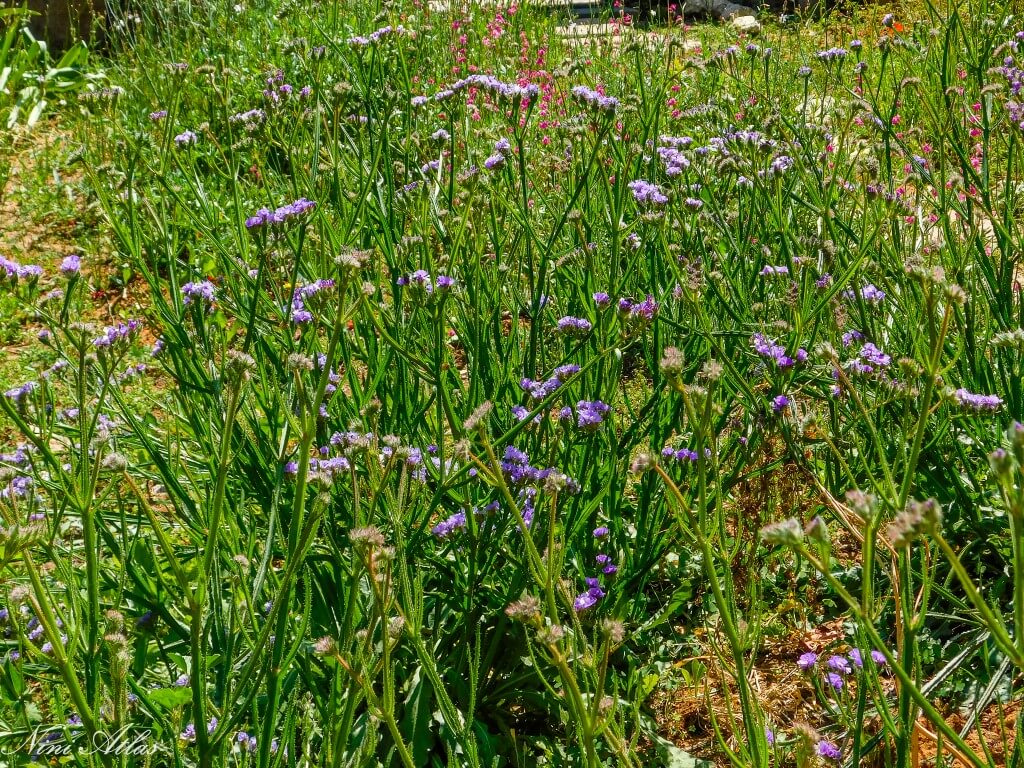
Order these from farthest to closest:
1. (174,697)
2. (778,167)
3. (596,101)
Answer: (778,167), (596,101), (174,697)

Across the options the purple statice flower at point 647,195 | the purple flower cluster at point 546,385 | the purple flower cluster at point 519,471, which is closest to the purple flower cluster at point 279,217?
the purple flower cluster at point 546,385

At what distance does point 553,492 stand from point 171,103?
166 cm

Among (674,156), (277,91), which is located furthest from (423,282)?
(674,156)

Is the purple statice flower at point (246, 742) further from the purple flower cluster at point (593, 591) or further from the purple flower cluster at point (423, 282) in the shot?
the purple flower cluster at point (423, 282)

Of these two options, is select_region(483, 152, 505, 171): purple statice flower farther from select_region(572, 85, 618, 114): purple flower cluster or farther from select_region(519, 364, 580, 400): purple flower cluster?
select_region(519, 364, 580, 400): purple flower cluster

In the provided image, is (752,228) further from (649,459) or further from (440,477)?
(649,459)

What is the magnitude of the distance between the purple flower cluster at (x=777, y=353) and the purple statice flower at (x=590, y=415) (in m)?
0.38

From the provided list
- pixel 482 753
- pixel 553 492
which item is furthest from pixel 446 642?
pixel 553 492

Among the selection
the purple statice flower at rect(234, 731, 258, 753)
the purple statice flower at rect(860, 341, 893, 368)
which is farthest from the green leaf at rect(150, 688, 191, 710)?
the purple statice flower at rect(860, 341, 893, 368)

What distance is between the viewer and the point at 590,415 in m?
2.01

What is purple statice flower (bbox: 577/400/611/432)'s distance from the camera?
2004 millimetres

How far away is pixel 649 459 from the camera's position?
1227mm

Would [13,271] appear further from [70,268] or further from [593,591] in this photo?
[593,591]

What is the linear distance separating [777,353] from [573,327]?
17.5 inches
